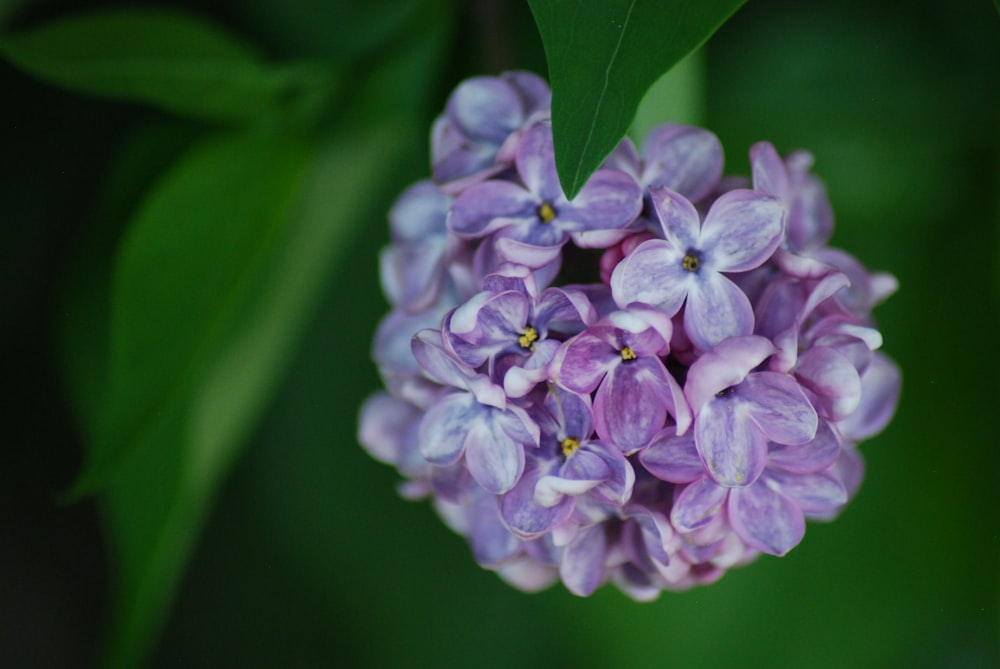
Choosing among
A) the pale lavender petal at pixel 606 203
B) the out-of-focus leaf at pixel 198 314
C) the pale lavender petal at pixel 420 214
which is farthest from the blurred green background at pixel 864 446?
the pale lavender petal at pixel 606 203

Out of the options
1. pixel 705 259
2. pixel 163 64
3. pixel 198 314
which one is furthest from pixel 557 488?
pixel 163 64

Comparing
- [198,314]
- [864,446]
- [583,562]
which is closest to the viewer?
[583,562]

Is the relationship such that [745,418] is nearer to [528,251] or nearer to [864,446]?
[528,251]

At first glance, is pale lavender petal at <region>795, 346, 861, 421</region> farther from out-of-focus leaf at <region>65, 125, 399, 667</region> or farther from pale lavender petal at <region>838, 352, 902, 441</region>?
out-of-focus leaf at <region>65, 125, 399, 667</region>

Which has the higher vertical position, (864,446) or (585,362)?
(864,446)

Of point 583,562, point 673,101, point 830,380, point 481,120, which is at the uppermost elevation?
point 673,101

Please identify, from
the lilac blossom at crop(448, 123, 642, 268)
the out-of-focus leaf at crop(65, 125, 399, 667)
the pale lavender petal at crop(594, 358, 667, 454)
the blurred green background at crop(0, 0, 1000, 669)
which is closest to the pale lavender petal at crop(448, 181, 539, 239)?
the lilac blossom at crop(448, 123, 642, 268)

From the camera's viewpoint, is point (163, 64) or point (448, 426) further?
point (163, 64)
